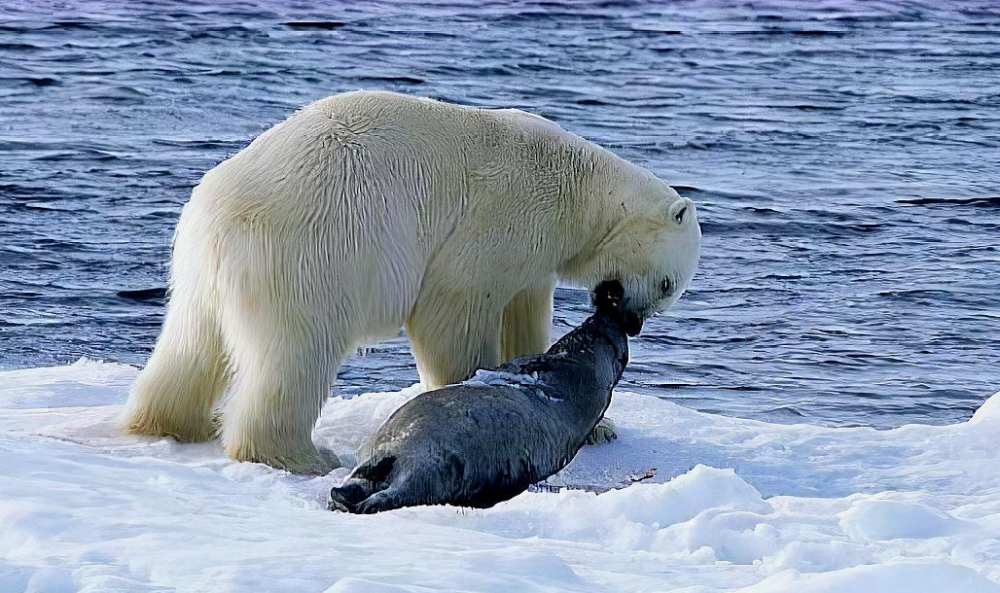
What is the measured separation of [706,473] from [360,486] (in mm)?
951

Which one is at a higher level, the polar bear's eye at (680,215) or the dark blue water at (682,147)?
the polar bear's eye at (680,215)

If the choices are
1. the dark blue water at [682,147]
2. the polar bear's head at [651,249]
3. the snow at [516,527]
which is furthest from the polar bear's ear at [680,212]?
the dark blue water at [682,147]

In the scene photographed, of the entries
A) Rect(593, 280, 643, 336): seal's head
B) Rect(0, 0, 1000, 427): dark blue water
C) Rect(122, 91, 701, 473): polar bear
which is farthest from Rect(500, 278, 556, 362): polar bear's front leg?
Rect(0, 0, 1000, 427): dark blue water

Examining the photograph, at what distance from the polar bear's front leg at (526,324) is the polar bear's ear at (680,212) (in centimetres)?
55

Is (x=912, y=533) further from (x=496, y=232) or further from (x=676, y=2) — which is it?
(x=676, y=2)

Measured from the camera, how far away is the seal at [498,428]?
13.9 feet

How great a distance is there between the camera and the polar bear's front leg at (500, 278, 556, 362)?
229 inches

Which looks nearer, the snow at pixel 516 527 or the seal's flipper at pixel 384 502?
the snow at pixel 516 527

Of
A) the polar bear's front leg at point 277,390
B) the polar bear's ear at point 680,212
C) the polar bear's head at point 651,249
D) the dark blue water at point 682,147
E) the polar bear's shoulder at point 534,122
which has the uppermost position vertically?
the polar bear's shoulder at point 534,122

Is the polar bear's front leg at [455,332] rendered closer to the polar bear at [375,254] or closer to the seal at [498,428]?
the polar bear at [375,254]

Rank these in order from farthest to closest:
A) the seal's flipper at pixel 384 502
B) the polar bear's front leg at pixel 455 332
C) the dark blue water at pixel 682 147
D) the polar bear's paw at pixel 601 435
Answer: the dark blue water at pixel 682 147
the polar bear's paw at pixel 601 435
the polar bear's front leg at pixel 455 332
the seal's flipper at pixel 384 502

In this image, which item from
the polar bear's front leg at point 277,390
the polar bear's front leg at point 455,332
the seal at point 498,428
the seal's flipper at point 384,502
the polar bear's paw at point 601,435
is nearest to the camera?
the seal's flipper at point 384,502

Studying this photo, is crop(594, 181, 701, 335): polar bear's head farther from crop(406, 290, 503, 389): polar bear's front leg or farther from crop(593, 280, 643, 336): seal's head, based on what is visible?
crop(406, 290, 503, 389): polar bear's front leg

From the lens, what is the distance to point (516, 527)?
149 inches
